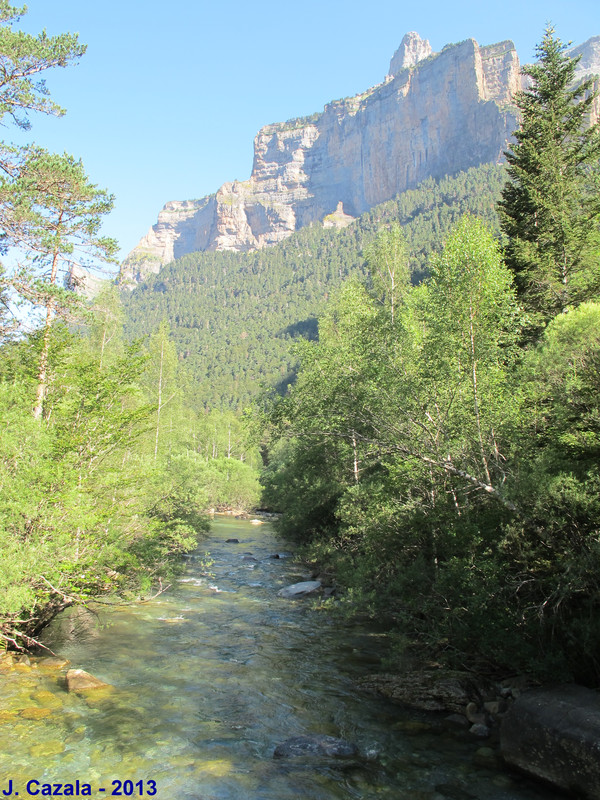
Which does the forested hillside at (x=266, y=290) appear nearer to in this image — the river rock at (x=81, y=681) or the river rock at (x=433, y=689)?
the river rock at (x=433, y=689)

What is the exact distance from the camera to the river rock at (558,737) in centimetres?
590

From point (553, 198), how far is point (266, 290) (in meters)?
142

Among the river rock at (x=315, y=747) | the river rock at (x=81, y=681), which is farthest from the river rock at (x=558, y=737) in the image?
the river rock at (x=81, y=681)

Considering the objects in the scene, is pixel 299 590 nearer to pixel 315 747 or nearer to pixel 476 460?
pixel 476 460

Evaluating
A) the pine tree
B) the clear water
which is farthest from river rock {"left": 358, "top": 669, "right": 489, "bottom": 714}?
the pine tree

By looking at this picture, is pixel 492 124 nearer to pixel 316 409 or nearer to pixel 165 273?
pixel 165 273

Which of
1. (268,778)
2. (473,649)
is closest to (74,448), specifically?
(268,778)

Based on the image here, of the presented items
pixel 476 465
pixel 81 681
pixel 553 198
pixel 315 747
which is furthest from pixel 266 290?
pixel 315 747

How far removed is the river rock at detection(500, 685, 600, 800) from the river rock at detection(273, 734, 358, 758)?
2193 mm

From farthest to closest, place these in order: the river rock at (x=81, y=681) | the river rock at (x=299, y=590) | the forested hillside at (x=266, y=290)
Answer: the forested hillside at (x=266, y=290) < the river rock at (x=299, y=590) < the river rock at (x=81, y=681)

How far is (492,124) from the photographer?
170 metres

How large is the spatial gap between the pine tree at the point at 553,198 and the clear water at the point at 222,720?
41.4 ft

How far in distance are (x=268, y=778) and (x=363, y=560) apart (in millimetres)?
6666

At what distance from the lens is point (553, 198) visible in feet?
62.6
